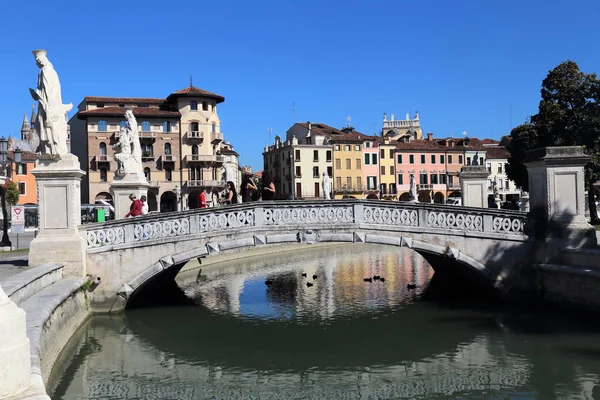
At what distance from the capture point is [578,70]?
34375 mm

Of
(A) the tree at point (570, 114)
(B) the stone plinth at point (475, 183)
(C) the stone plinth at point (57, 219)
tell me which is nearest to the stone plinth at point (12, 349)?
(C) the stone plinth at point (57, 219)

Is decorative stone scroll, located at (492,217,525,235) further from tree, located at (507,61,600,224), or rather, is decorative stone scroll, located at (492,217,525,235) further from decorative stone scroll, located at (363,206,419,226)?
tree, located at (507,61,600,224)

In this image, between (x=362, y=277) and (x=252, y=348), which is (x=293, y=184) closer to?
(x=362, y=277)

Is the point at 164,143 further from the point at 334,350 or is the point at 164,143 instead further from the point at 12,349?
the point at 12,349

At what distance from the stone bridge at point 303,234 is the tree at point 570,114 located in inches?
725

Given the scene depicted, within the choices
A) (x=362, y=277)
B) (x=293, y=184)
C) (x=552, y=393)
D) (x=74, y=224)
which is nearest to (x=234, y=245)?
(x=74, y=224)

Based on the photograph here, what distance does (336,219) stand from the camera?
1627 centimetres

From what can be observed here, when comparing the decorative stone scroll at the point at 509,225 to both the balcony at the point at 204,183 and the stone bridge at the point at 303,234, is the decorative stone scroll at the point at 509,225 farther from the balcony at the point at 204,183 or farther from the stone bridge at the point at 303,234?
the balcony at the point at 204,183

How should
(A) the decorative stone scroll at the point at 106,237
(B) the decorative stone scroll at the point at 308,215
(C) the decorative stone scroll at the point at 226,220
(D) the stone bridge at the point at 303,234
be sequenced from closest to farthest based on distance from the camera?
(A) the decorative stone scroll at the point at 106,237 < (D) the stone bridge at the point at 303,234 < (C) the decorative stone scroll at the point at 226,220 < (B) the decorative stone scroll at the point at 308,215

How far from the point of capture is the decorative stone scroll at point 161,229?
607 inches

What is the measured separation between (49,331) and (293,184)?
7389 cm

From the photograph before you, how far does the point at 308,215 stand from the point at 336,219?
2.45 ft

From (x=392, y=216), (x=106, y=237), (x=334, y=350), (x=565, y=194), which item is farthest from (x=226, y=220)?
(x=565, y=194)

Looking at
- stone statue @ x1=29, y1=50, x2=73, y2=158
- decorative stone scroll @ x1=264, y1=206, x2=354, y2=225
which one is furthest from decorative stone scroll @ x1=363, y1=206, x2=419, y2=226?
stone statue @ x1=29, y1=50, x2=73, y2=158
